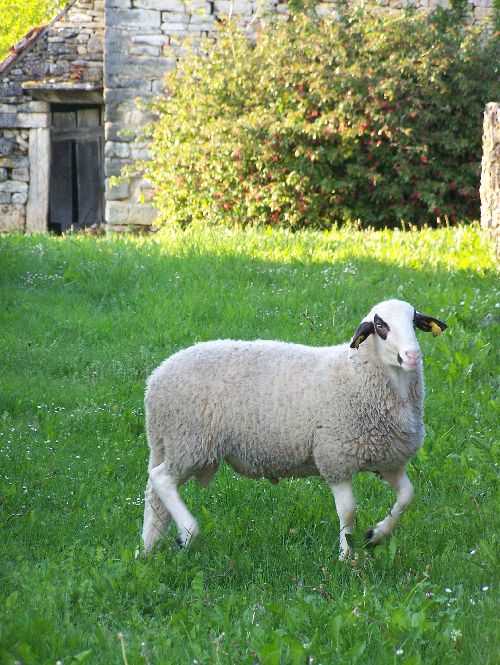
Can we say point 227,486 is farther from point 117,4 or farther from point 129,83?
point 117,4

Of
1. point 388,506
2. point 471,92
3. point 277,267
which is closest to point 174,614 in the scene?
point 388,506

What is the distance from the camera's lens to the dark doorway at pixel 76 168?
18.8 meters

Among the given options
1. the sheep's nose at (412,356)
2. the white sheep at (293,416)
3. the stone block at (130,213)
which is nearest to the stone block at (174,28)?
the stone block at (130,213)

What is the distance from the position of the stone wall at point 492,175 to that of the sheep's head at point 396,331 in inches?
219

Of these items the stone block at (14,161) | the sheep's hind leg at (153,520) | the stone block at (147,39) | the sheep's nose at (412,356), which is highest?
the stone block at (147,39)

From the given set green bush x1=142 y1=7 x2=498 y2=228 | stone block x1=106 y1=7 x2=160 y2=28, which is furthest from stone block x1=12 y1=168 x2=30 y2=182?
green bush x1=142 y1=7 x2=498 y2=228

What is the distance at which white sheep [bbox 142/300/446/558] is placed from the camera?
16.3 feet

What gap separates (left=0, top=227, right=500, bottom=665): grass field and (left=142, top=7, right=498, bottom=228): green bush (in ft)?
8.36

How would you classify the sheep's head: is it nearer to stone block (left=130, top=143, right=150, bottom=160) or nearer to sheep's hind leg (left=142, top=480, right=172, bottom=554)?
sheep's hind leg (left=142, top=480, right=172, bottom=554)

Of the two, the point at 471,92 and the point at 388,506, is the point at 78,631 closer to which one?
the point at 388,506

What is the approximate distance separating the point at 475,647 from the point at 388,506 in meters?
2.09

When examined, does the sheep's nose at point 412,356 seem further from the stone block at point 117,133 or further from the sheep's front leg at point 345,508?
the stone block at point 117,133

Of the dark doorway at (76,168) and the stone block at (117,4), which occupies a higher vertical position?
the stone block at (117,4)

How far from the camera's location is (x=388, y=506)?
569 centimetres
